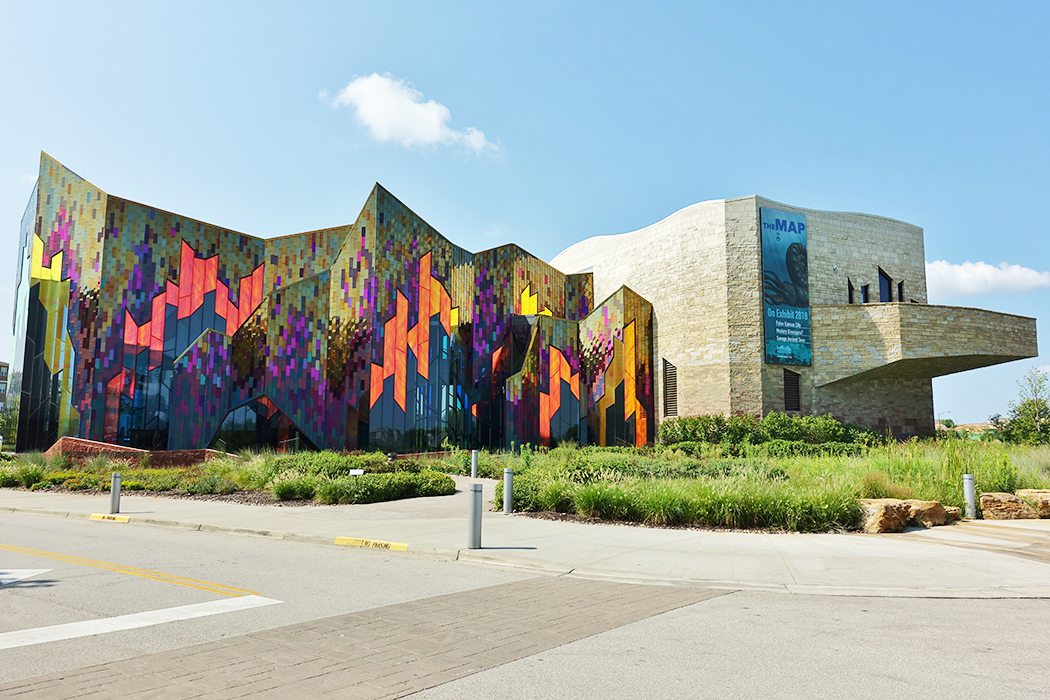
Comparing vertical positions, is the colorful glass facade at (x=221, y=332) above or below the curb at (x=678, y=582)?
above

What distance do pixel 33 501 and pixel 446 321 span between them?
18.6 m

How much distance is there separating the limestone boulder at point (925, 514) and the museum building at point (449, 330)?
21326 mm

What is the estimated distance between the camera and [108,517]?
15406 mm

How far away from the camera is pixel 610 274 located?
147 feet

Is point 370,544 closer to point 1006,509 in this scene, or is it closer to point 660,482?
point 660,482

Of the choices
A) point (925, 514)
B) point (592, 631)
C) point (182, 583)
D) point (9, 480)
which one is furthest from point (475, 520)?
point (9, 480)

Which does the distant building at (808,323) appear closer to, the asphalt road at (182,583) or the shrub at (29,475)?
the shrub at (29,475)

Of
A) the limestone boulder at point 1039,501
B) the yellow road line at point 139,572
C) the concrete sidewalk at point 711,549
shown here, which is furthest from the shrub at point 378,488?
the limestone boulder at point 1039,501

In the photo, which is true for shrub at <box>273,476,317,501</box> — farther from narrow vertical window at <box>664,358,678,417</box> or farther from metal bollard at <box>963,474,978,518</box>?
narrow vertical window at <box>664,358,678,417</box>

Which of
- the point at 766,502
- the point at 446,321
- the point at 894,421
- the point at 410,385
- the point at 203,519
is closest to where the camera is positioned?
the point at 766,502

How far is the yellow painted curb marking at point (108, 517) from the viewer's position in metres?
15.1

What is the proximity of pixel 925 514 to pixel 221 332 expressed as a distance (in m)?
28.3

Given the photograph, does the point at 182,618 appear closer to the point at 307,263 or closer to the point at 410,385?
the point at 410,385

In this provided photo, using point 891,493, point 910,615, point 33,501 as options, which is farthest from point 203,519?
point 891,493
